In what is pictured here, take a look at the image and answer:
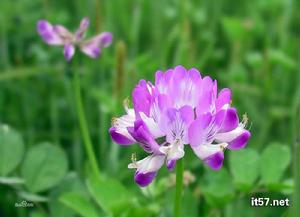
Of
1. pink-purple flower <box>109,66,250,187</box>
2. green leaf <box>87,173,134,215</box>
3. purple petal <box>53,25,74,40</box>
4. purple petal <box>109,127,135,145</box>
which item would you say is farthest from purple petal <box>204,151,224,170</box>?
purple petal <box>53,25,74,40</box>

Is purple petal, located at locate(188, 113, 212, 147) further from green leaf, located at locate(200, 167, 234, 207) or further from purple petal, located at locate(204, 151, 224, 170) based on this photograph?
green leaf, located at locate(200, 167, 234, 207)

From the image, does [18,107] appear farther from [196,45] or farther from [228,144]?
[228,144]

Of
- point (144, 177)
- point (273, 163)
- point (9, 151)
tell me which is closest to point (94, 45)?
point (9, 151)

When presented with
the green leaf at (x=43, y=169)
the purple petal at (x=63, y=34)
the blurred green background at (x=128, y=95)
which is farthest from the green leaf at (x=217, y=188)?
the purple petal at (x=63, y=34)

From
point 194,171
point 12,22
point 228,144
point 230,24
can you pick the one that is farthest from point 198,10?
point 228,144

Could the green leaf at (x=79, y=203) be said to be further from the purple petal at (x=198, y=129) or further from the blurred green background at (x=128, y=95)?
the purple petal at (x=198, y=129)

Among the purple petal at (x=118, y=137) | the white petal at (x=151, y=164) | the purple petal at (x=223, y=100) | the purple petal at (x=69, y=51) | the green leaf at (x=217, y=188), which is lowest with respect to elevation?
Result: the green leaf at (x=217, y=188)

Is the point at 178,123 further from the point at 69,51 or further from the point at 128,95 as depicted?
the point at 128,95
